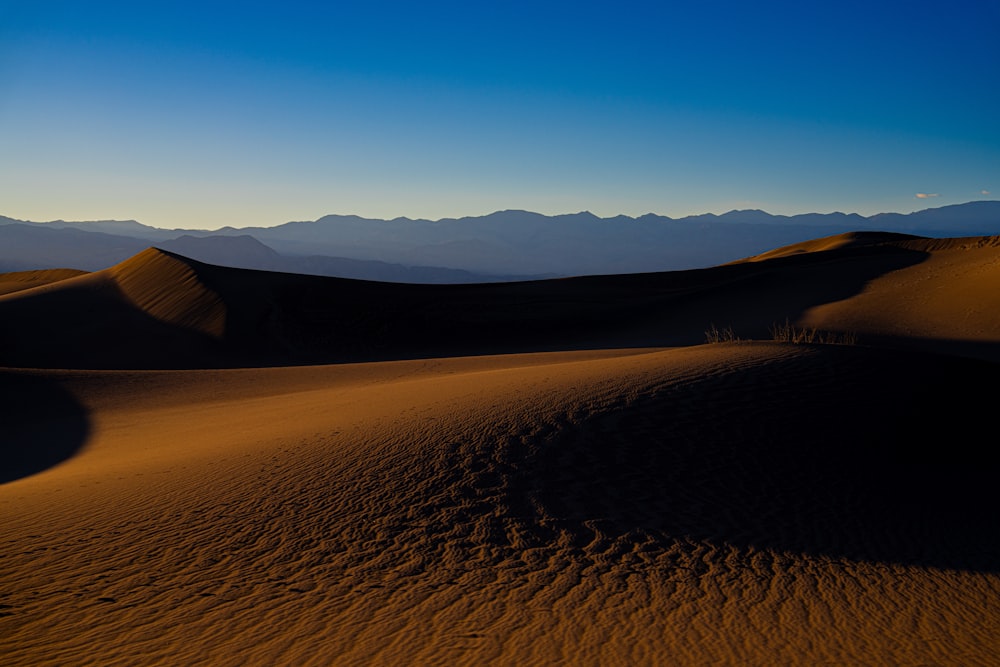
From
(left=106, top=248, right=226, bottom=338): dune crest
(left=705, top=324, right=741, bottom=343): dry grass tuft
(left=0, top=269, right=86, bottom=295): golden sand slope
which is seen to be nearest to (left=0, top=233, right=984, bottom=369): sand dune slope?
(left=106, top=248, right=226, bottom=338): dune crest

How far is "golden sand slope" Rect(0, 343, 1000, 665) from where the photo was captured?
4477 mm

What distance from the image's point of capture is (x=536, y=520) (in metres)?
6.23

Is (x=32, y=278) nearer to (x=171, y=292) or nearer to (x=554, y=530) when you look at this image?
(x=171, y=292)

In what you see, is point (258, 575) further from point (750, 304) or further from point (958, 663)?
point (750, 304)

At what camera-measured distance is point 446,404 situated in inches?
Answer: 380

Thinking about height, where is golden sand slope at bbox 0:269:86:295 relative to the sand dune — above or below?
above

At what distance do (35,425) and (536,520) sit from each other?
464 inches

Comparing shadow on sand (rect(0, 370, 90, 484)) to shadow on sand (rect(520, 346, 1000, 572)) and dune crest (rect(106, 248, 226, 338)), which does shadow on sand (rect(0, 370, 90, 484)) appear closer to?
shadow on sand (rect(520, 346, 1000, 572))

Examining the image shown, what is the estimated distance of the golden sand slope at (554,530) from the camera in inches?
176

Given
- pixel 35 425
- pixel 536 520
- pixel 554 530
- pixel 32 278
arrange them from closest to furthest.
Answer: pixel 554 530 → pixel 536 520 → pixel 35 425 → pixel 32 278

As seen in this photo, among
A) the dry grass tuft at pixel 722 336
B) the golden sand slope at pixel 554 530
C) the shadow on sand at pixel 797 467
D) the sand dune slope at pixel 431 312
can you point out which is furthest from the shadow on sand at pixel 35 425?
the dry grass tuft at pixel 722 336

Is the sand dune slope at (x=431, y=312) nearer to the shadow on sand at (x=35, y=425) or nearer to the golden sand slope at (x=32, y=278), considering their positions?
the shadow on sand at (x=35, y=425)

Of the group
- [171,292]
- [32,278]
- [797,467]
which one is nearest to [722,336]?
[797,467]

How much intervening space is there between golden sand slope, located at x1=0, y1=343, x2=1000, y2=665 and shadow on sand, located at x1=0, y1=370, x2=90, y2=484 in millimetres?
894
